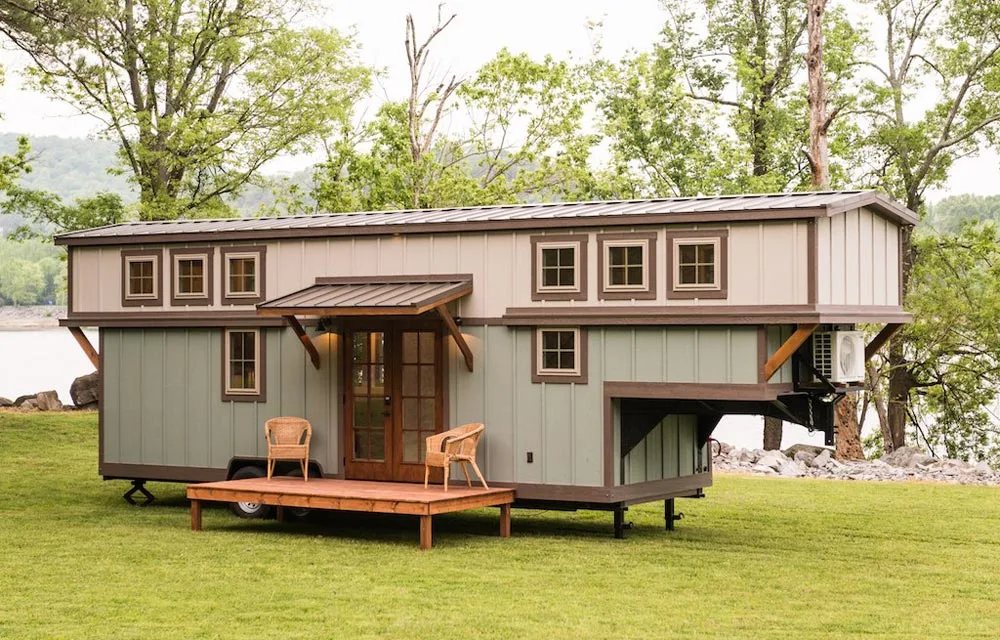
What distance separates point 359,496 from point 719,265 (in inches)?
145

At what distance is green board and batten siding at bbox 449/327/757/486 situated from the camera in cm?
1174

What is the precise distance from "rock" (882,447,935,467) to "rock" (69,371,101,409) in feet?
48.4

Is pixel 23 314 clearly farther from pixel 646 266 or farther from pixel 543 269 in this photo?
pixel 646 266

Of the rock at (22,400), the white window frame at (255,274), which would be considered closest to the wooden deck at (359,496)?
the white window frame at (255,274)

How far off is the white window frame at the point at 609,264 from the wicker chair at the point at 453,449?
5.82 feet

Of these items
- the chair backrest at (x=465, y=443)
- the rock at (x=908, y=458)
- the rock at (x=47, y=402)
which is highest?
the chair backrest at (x=465, y=443)

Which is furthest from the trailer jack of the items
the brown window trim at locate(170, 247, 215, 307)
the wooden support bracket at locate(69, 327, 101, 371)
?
the brown window trim at locate(170, 247, 215, 307)

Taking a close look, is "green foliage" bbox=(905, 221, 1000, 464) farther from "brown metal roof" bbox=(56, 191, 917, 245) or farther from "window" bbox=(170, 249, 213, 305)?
"window" bbox=(170, 249, 213, 305)

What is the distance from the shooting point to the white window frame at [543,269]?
12352 mm

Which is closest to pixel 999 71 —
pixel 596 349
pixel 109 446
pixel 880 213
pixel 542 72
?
pixel 542 72

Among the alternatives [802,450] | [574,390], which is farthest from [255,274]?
[802,450]

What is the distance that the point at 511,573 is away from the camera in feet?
34.3

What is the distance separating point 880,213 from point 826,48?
14.6 metres

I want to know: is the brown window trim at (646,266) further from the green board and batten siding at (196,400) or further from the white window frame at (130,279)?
the white window frame at (130,279)
